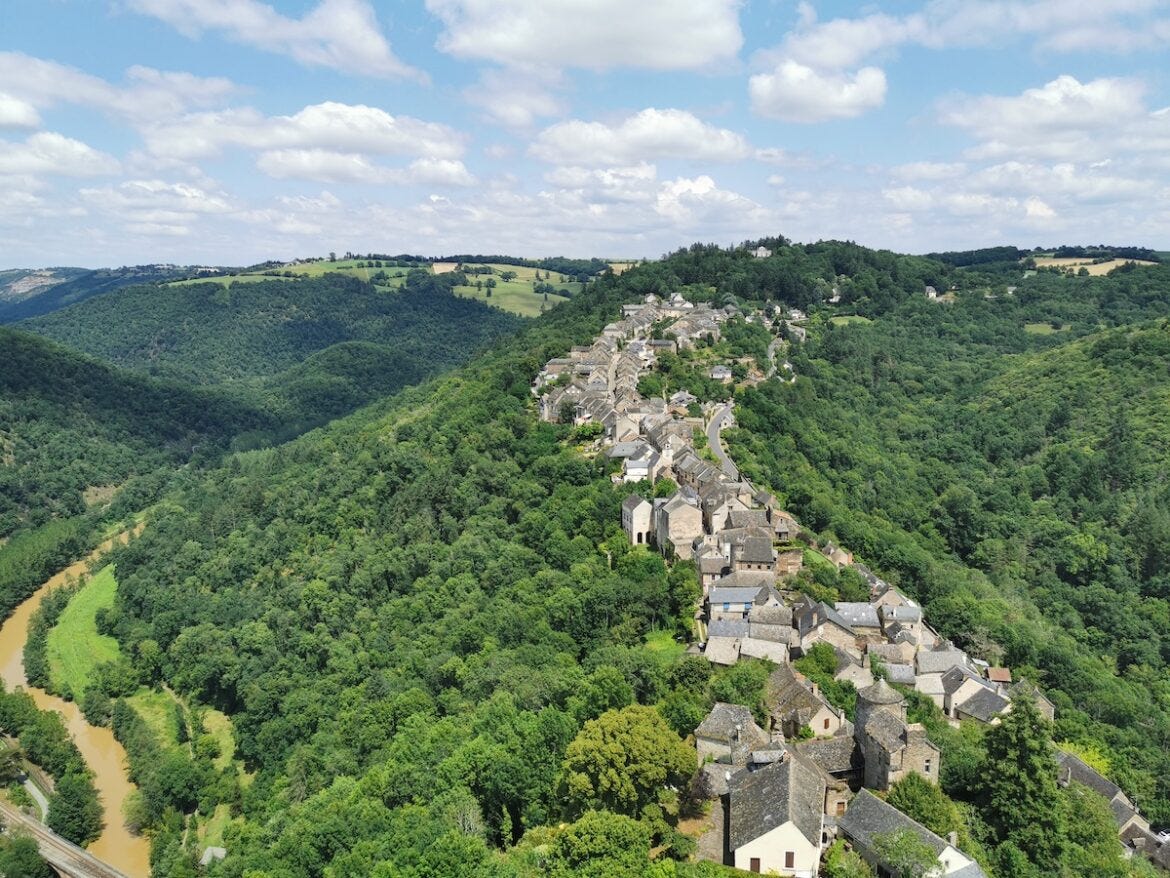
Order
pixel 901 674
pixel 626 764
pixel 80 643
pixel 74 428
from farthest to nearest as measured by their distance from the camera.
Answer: pixel 74 428, pixel 80 643, pixel 901 674, pixel 626 764

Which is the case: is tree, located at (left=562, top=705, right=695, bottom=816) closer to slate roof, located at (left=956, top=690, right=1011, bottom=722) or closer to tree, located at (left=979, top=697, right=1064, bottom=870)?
tree, located at (left=979, top=697, right=1064, bottom=870)

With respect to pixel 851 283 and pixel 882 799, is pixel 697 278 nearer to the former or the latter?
pixel 851 283

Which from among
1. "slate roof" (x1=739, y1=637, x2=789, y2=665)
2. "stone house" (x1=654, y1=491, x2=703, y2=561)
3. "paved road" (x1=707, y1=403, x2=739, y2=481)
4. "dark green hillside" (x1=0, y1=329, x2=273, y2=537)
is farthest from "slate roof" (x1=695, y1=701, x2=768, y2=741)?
"dark green hillside" (x1=0, y1=329, x2=273, y2=537)

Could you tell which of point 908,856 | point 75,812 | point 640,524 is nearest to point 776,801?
point 908,856

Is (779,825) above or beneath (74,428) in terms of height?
above

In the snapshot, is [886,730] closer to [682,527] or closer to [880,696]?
[880,696]

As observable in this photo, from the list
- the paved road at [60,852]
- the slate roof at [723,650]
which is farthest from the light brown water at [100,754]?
the slate roof at [723,650]

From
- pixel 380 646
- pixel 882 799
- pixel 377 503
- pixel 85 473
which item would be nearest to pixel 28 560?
pixel 85 473
